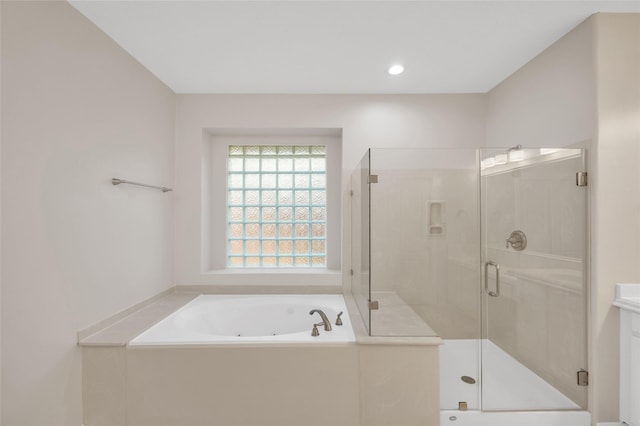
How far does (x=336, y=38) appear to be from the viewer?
185 centimetres

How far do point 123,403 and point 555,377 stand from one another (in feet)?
8.22

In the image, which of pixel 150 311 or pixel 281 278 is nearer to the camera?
pixel 150 311

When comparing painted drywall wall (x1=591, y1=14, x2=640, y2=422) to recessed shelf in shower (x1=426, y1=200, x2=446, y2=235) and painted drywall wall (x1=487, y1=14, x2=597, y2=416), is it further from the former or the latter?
recessed shelf in shower (x1=426, y1=200, x2=446, y2=235)

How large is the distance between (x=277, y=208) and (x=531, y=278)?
2.12m

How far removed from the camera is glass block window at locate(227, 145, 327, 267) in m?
3.02

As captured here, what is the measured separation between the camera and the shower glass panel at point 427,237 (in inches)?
77.7

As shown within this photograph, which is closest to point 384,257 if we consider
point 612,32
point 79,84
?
point 612,32

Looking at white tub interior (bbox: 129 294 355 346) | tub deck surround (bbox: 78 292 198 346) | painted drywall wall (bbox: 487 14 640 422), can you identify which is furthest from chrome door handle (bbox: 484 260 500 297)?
tub deck surround (bbox: 78 292 198 346)

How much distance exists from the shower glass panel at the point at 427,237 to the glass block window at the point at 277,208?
1086mm

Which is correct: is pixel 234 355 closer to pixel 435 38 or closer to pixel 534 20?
pixel 435 38

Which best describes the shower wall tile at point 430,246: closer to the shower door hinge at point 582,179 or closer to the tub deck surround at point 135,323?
the shower door hinge at point 582,179

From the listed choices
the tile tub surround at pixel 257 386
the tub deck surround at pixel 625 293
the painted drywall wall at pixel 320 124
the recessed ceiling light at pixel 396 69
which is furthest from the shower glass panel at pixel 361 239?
the tub deck surround at pixel 625 293

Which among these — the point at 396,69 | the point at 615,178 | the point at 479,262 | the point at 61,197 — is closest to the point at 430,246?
the point at 479,262

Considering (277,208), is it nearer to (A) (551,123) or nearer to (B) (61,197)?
(B) (61,197)
